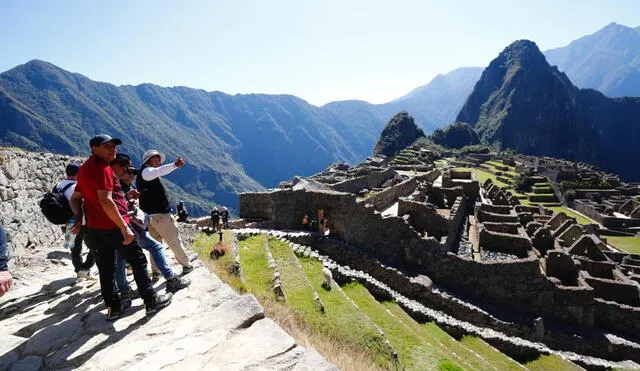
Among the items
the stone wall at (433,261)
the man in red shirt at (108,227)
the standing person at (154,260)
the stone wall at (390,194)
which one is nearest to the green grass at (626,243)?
the stone wall at (390,194)

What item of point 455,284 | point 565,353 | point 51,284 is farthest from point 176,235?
point 565,353

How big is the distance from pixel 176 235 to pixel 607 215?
64.1 meters

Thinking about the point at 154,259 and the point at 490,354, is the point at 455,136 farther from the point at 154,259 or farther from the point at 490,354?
the point at 154,259

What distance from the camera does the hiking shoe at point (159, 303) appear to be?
5.20 metres

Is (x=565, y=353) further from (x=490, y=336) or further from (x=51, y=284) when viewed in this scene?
(x=51, y=284)

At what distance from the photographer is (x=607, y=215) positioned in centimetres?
5441

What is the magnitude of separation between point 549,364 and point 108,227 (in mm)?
16245

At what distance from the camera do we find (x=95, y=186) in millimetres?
4840

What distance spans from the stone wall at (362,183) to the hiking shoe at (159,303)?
24.6 metres

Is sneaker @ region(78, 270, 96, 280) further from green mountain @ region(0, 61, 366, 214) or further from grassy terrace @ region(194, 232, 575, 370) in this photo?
green mountain @ region(0, 61, 366, 214)

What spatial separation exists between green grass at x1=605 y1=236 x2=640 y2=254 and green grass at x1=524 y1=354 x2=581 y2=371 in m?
34.8

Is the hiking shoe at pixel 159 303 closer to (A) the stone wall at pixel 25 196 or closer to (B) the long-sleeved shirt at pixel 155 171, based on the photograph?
(B) the long-sleeved shirt at pixel 155 171

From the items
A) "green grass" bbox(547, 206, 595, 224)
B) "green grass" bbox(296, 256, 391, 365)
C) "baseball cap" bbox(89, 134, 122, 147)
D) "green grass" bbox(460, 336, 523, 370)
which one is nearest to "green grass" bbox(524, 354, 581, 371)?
"green grass" bbox(460, 336, 523, 370)

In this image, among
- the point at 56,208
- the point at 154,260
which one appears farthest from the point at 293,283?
the point at 56,208
